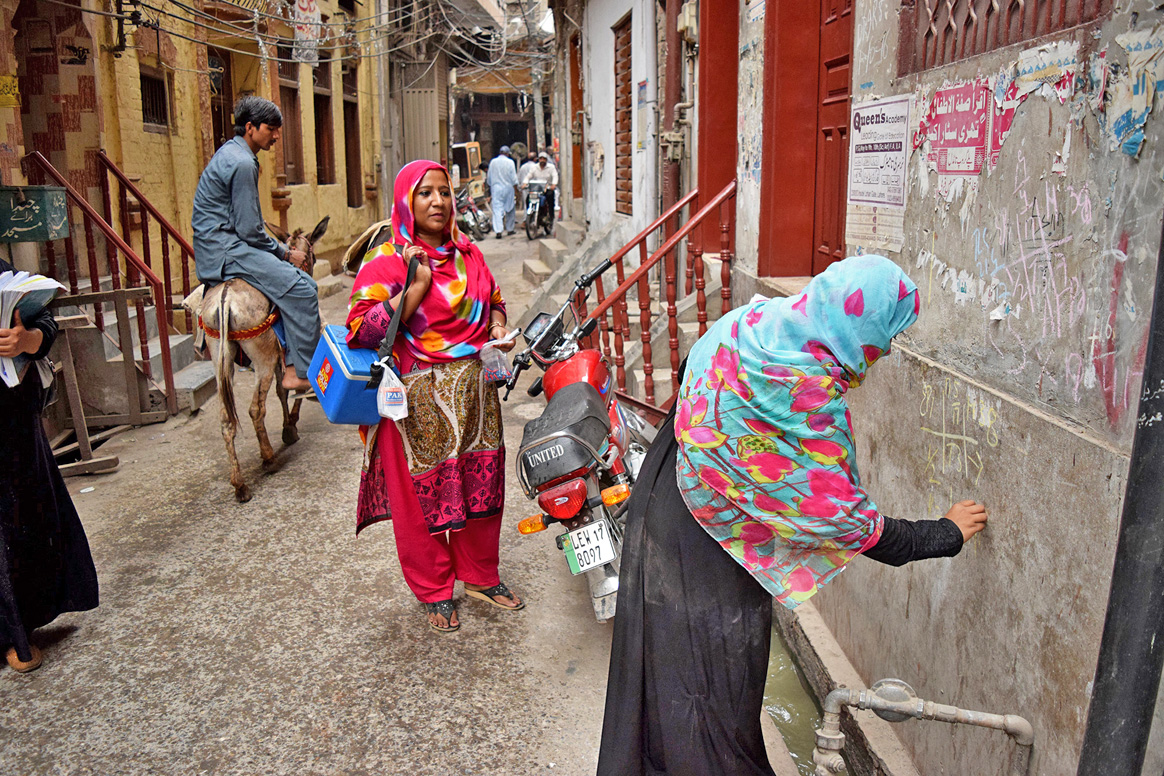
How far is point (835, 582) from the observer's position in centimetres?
341

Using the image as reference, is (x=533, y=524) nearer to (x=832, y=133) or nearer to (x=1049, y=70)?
(x=1049, y=70)

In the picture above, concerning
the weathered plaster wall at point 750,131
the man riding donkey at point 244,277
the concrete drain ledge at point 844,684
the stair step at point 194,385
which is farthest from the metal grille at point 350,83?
the concrete drain ledge at point 844,684

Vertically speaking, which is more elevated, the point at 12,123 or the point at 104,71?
the point at 104,71

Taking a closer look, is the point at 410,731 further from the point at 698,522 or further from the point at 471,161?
the point at 471,161

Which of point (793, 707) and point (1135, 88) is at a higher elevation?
point (1135, 88)

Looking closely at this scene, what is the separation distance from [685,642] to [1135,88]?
1379 mm

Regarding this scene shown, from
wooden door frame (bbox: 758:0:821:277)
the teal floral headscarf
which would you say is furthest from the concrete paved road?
wooden door frame (bbox: 758:0:821:277)

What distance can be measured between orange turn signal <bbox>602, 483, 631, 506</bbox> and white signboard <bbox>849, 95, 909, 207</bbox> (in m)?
1.32

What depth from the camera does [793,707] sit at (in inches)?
127

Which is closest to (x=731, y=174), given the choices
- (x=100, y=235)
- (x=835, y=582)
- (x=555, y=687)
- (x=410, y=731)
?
(x=835, y=582)

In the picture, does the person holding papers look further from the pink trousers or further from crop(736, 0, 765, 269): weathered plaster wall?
crop(736, 0, 765, 269): weathered plaster wall

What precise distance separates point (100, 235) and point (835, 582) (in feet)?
22.5

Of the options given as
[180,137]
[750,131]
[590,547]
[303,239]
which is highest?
[180,137]

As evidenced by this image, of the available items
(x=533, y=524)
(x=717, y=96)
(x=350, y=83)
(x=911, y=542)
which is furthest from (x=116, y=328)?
(x=350, y=83)
